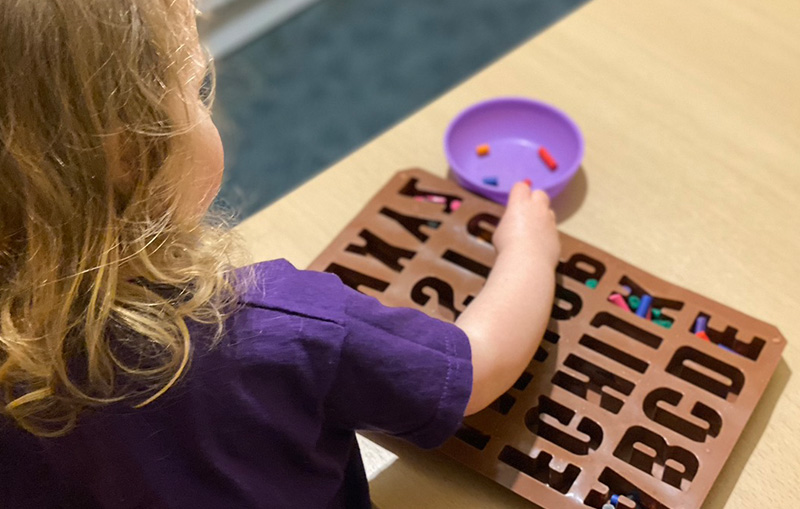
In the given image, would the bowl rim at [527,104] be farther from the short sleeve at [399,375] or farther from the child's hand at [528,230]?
the short sleeve at [399,375]

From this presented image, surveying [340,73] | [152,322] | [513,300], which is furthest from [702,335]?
[340,73]

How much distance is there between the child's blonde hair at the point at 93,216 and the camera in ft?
1.25

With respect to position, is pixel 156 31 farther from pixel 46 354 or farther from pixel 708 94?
pixel 708 94

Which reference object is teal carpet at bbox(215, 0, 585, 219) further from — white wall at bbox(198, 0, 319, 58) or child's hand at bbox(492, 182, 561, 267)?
child's hand at bbox(492, 182, 561, 267)

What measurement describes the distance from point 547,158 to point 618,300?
18 cm

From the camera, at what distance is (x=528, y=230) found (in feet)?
→ 2.14

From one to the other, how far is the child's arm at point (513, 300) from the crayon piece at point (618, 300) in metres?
0.05

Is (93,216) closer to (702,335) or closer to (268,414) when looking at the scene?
(268,414)

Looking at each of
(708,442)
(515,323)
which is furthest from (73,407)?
(708,442)

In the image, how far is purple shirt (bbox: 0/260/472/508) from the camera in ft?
1.46

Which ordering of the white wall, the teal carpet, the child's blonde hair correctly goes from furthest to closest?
1. the white wall
2. the teal carpet
3. the child's blonde hair

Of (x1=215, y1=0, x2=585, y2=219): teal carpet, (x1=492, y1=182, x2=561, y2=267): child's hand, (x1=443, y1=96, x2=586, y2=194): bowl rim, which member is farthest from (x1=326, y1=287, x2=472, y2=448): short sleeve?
(x1=215, y1=0, x2=585, y2=219): teal carpet

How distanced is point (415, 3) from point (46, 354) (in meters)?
1.58

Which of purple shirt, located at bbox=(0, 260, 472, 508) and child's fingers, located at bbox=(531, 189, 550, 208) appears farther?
child's fingers, located at bbox=(531, 189, 550, 208)
